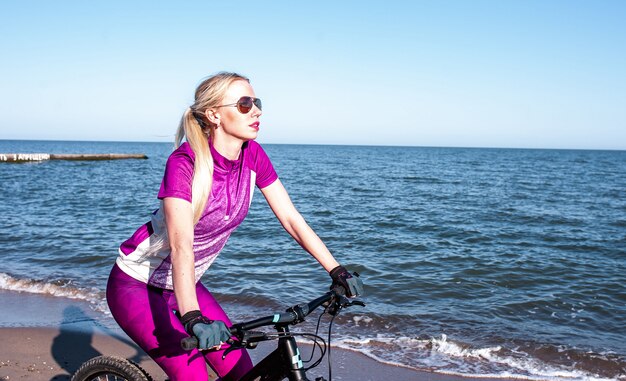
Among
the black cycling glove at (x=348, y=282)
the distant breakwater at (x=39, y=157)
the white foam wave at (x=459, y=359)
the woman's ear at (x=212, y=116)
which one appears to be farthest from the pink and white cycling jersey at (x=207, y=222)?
the distant breakwater at (x=39, y=157)

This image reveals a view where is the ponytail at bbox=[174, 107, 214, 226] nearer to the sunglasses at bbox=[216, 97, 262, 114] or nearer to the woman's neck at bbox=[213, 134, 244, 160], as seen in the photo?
the woman's neck at bbox=[213, 134, 244, 160]

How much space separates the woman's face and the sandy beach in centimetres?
339

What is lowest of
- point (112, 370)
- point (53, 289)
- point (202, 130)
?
point (53, 289)

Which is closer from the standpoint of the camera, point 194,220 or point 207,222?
point 194,220

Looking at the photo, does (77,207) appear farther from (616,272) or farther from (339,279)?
(339,279)

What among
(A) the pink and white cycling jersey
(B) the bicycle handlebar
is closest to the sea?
(A) the pink and white cycling jersey

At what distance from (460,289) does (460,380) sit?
417cm

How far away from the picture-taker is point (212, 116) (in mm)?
2992

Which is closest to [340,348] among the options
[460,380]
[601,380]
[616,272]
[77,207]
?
[460,380]

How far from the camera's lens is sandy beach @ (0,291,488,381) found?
552 centimetres

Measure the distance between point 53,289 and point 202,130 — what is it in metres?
7.29

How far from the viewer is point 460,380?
5.83 metres

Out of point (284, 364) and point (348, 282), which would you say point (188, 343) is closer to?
point (284, 364)

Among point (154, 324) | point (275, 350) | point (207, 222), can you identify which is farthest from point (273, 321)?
point (154, 324)
